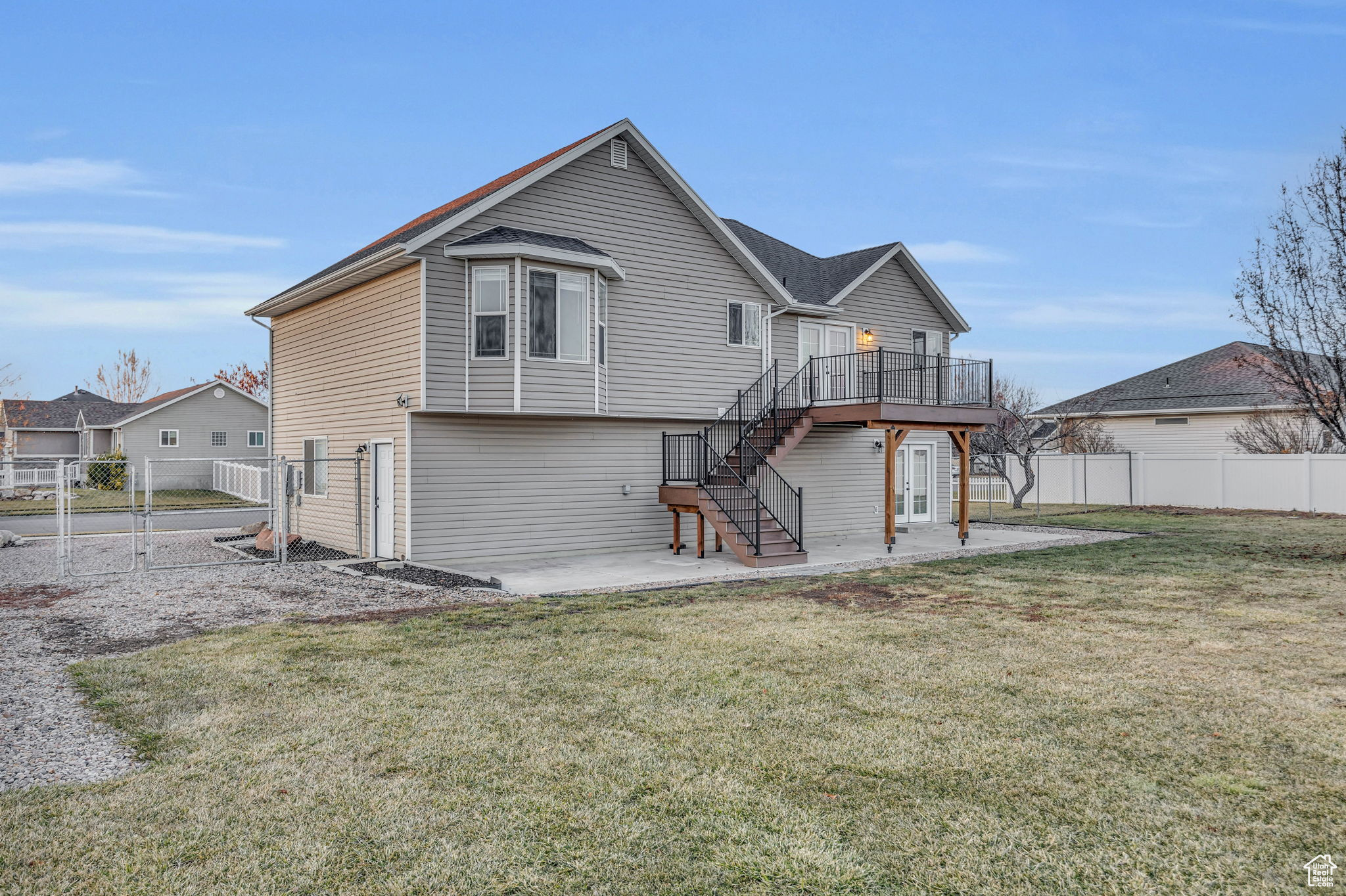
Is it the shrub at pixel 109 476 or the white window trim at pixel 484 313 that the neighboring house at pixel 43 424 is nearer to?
the shrub at pixel 109 476

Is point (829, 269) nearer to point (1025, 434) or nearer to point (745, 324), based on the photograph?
point (745, 324)

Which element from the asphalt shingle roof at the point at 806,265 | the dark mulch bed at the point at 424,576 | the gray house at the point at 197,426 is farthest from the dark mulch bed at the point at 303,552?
the gray house at the point at 197,426

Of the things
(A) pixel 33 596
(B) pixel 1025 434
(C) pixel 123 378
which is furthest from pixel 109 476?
(B) pixel 1025 434

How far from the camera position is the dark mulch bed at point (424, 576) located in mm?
11328

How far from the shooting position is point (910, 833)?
3.69m

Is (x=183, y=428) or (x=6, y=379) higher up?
(x=6, y=379)

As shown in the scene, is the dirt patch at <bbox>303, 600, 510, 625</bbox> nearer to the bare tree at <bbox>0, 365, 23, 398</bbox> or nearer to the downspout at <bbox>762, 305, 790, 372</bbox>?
the downspout at <bbox>762, 305, 790, 372</bbox>

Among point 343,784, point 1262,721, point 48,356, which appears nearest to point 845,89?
point 1262,721

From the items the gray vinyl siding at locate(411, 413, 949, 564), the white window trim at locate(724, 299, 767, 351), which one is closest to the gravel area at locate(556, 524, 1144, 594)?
the gray vinyl siding at locate(411, 413, 949, 564)

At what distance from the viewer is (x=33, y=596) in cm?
Result: 1059

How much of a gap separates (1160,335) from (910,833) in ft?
140

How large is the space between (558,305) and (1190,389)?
96.0 feet

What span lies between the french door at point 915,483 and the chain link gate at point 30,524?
17.0 meters

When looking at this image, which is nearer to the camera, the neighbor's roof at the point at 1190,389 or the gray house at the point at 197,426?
the neighbor's roof at the point at 1190,389
